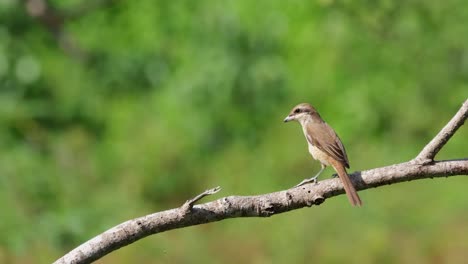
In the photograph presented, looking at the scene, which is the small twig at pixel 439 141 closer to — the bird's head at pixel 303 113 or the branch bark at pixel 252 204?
the branch bark at pixel 252 204

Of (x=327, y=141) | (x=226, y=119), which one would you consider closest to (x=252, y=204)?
(x=327, y=141)

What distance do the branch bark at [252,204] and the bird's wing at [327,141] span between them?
59.0 inches

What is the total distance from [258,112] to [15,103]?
338cm

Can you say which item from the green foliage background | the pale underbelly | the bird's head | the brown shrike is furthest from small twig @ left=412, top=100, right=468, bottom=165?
the green foliage background

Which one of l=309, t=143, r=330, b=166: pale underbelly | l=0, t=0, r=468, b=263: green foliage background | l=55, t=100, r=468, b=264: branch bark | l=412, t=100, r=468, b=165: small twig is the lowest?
l=55, t=100, r=468, b=264: branch bark

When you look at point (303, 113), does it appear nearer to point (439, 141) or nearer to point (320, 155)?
point (320, 155)

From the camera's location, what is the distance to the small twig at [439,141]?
4785 millimetres

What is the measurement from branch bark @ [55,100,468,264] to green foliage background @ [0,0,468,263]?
569 centimetres

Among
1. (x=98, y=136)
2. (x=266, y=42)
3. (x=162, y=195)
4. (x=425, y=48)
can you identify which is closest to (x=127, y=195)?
(x=162, y=195)

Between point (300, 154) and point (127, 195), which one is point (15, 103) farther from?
point (300, 154)

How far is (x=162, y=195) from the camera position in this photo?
12.9 metres

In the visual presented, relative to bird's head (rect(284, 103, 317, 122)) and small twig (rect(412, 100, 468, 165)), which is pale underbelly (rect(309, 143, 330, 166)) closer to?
bird's head (rect(284, 103, 317, 122))

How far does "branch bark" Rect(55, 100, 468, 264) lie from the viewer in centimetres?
444

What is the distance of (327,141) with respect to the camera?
666 centimetres
